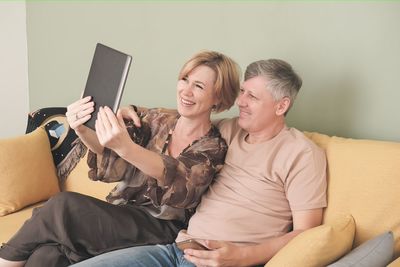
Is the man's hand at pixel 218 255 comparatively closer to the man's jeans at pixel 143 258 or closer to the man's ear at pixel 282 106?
the man's jeans at pixel 143 258

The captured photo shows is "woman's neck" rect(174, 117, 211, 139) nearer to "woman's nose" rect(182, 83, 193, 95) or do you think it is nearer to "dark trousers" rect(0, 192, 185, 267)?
"woman's nose" rect(182, 83, 193, 95)

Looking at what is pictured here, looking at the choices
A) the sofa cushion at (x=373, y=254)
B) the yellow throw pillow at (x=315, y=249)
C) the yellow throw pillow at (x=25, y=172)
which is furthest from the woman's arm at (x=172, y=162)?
the yellow throw pillow at (x=25, y=172)

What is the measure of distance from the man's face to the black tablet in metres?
0.41

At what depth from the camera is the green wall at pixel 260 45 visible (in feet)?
5.34

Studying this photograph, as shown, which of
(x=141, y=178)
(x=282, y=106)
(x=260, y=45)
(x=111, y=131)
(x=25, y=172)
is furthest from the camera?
(x=25, y=172)

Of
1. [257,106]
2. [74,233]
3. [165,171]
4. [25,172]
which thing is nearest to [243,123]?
[257,106]

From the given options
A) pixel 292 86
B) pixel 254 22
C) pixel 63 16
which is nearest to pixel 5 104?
pixel 63 16

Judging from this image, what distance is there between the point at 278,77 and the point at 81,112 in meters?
0.62

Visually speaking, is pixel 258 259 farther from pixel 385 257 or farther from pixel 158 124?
pixel 158 124

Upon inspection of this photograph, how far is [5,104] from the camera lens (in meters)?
2.74

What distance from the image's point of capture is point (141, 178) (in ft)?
5.34

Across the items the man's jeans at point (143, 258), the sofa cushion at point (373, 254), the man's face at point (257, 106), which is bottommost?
the man's jeans at point (143, 258)

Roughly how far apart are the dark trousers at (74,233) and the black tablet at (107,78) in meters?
0.29

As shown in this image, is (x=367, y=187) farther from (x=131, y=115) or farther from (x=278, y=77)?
(x=131, y=115)
